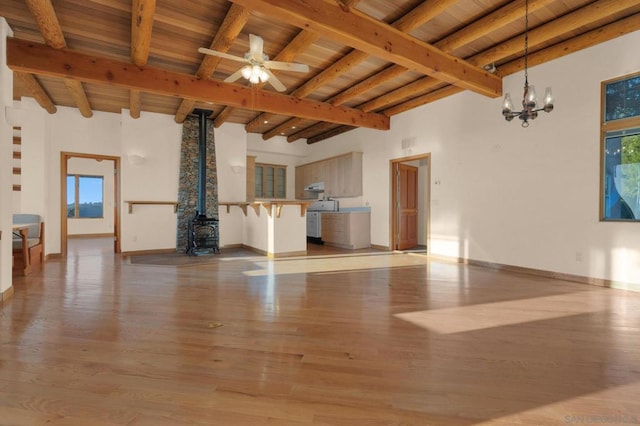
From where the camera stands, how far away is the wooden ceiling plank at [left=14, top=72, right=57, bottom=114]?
459cm

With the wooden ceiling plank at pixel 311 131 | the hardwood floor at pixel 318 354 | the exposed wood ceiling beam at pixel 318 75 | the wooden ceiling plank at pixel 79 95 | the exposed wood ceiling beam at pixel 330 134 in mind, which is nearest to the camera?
→ the hardwood floor at pixel 318 354

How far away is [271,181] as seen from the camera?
361 inches

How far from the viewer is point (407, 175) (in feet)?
23.7

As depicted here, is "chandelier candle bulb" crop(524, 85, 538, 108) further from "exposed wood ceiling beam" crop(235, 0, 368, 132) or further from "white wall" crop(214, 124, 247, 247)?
"white wall" crop(214, 124, 247, 247)

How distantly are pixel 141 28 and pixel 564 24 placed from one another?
4561 millimetres

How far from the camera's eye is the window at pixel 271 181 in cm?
892

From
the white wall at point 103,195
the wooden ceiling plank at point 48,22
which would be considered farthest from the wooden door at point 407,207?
the white wall at point 103,195

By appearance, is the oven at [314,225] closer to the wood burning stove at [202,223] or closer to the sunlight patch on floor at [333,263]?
the sunlight patch on floor at [333,263]

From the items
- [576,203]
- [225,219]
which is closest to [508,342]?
[576,203]

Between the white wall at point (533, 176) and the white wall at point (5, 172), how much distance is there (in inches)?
236

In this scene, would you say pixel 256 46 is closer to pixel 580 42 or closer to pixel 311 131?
pixel 580 42

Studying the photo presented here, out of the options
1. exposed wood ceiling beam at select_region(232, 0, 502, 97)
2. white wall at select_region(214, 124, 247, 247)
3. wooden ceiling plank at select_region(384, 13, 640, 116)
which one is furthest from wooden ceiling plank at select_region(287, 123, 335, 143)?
wooden ceiling plank at select_region(384, 13, 640, 116)

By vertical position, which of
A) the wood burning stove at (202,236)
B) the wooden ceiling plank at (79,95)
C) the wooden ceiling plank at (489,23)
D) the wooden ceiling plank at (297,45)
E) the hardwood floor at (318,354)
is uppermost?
the wooden ceiling plank at (489,23)

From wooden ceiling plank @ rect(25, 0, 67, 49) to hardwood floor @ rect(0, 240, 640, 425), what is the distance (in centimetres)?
284
